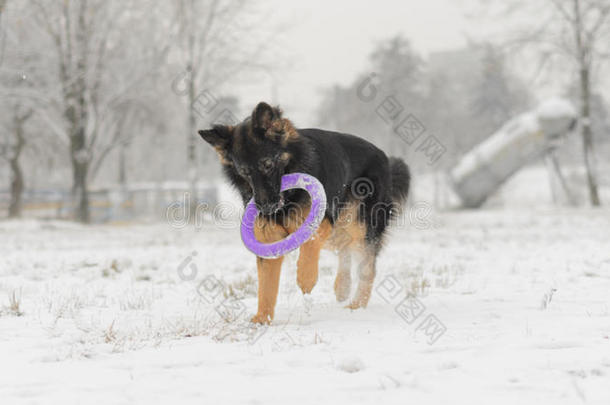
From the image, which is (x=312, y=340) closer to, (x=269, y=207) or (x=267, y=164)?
(x=269, y=207)

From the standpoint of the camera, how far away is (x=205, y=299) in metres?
4.89

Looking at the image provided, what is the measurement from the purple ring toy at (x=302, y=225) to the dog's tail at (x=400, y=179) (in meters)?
1.92

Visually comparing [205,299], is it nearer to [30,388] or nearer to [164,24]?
[30,388]

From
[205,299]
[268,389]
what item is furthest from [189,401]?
[205,299]

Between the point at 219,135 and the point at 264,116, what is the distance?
1.61ft

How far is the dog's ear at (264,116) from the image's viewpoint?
373 cm

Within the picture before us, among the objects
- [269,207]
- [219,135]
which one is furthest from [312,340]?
[219,135]

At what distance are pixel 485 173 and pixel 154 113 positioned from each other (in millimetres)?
17881

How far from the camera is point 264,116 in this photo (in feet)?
12.4

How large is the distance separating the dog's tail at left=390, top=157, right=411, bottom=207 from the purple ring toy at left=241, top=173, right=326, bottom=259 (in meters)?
1.92

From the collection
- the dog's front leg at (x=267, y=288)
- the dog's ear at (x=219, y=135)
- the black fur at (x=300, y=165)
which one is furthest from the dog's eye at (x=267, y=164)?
the dog's front leg at (x=267, y=288)

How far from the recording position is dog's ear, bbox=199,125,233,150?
4.02m

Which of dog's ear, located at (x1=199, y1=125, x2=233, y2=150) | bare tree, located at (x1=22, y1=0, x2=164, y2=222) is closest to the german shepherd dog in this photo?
dog's ear, located at (x1=199, y1=125, x2=233, y2=150)

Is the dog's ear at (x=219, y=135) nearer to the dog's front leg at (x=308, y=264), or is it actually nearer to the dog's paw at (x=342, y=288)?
the dog's front leg at (x=308, y=264)
